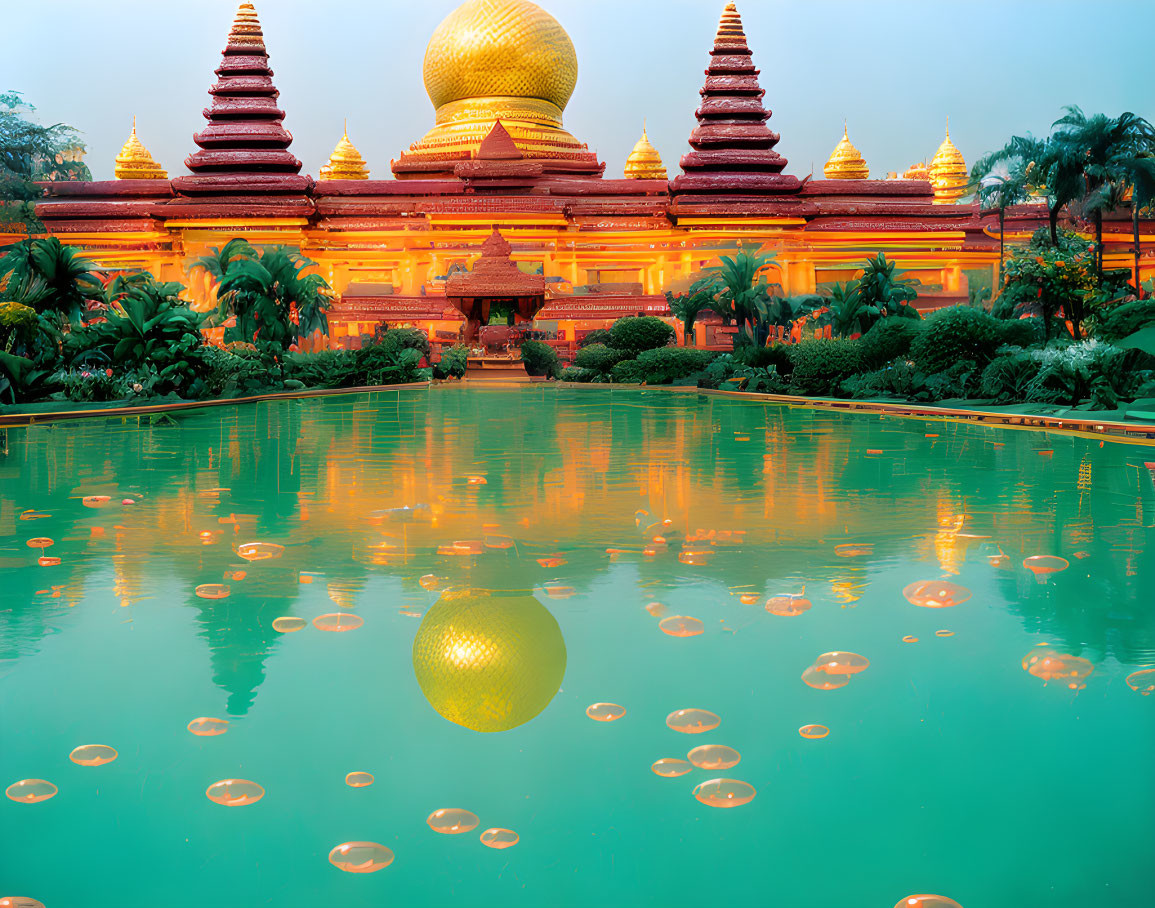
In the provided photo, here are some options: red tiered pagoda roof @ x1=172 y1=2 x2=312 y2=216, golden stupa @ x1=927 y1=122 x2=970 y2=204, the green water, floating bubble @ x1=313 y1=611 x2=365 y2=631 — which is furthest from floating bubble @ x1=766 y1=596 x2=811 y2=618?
golden stupa @ x1=927 y1=122 x2=970 y2=204

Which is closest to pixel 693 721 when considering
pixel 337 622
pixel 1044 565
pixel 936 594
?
pixel 337 622

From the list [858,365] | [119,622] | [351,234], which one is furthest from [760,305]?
[119,622]

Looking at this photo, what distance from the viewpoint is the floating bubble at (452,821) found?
256cm

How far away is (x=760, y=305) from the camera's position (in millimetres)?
24188

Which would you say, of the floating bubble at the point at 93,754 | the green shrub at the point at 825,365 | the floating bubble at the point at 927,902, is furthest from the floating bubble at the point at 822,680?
the green shrub at the point at 825,365

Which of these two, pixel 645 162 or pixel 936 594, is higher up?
pixel 645 162

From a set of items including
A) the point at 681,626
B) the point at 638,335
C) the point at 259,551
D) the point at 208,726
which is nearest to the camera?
the point at 208,726

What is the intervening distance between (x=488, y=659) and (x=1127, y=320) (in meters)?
12.6

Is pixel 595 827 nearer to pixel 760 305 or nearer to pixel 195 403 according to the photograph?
pixel 195 403

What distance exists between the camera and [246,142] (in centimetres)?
3469

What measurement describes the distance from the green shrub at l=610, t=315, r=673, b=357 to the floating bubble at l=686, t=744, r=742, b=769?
2272cm

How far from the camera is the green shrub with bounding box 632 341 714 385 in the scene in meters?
24.2

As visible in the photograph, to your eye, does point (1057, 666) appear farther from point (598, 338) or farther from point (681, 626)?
point (598, 338)

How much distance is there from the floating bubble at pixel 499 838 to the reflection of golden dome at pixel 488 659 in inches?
26.0
